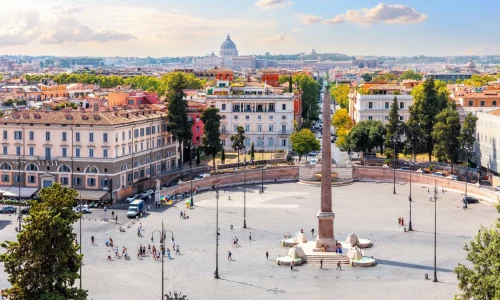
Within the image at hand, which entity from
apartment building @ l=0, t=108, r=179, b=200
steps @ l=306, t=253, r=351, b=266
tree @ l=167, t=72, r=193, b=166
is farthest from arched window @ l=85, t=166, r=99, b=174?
steps @ l=306, t=253, r=351, b=266

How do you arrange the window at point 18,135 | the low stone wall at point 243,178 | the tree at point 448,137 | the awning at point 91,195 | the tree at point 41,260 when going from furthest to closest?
the tree at point 448,137, the low stone wall at point 243,178, the window at point 18,135, the awning at point 91,195, the tree at point 41,260

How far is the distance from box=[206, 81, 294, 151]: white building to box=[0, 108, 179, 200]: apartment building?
26.7m

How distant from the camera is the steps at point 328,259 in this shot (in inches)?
1968

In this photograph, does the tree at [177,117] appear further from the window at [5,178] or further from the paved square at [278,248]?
the window at [5,178]

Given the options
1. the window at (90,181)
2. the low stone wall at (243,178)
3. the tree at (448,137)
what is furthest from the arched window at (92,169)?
the tree at (448,137)

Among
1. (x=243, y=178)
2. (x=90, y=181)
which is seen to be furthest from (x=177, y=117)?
(x=90, y=181)

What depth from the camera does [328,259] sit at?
50.2 metres

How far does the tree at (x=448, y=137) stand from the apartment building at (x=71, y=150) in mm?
33775

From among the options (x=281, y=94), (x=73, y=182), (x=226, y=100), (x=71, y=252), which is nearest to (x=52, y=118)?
(x=73, y=182)

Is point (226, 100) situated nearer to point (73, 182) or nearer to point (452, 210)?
point (73, 182)

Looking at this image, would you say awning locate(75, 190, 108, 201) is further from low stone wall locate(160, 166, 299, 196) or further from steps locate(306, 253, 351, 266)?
steps locate(306, 253, 351, 266)

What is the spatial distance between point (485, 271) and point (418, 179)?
169 feet

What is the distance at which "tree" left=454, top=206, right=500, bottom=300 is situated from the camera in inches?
1215

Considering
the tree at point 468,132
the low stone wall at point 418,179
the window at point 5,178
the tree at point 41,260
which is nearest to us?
the tree at point 41,260
